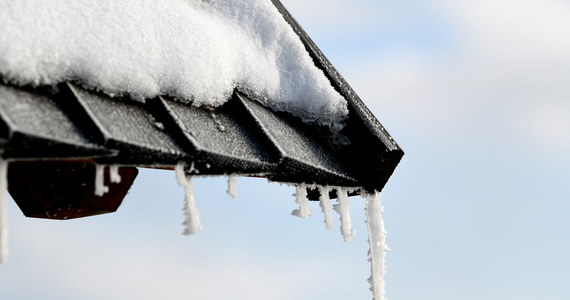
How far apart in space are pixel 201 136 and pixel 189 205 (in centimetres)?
18

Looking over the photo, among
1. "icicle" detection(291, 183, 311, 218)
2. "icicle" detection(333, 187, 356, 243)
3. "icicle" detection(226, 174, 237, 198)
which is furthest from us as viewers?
"icicle" detection(333, 187, 356, 243)

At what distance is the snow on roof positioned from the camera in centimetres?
161

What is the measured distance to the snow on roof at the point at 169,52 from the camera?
1606mm

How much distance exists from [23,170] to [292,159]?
797mm

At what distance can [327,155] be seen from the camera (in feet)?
7.66

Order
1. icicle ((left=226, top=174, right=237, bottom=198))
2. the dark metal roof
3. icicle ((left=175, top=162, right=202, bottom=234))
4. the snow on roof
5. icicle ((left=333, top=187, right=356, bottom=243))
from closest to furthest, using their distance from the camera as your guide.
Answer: the dark metal roof, the snow on roof, icicle ((left=175, top=162, right=202, bottom=234)), icicle ((left=226, top=174, right=237, bottom=198)), icicle ((left=333, top=187, right=356, bottom=243))

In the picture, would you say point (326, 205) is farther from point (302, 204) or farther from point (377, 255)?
point (377, 255)

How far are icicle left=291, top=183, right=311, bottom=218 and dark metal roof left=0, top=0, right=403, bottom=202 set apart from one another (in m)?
0.07

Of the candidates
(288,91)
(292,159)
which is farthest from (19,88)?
(288,91)

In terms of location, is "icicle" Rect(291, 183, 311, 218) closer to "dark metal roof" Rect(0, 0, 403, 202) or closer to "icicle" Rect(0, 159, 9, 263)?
"dark metal roof" Rect(0, 0, 403, 202)

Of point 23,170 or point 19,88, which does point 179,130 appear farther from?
point 23,170

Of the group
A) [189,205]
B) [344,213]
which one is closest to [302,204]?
[344,213]

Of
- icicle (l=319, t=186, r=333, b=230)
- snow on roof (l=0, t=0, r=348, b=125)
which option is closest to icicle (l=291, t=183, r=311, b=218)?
icicle (l=319, t=186, r=333, b=230)

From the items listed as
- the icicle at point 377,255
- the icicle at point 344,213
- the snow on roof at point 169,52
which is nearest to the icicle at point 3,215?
the snow on roof at point 169,52
